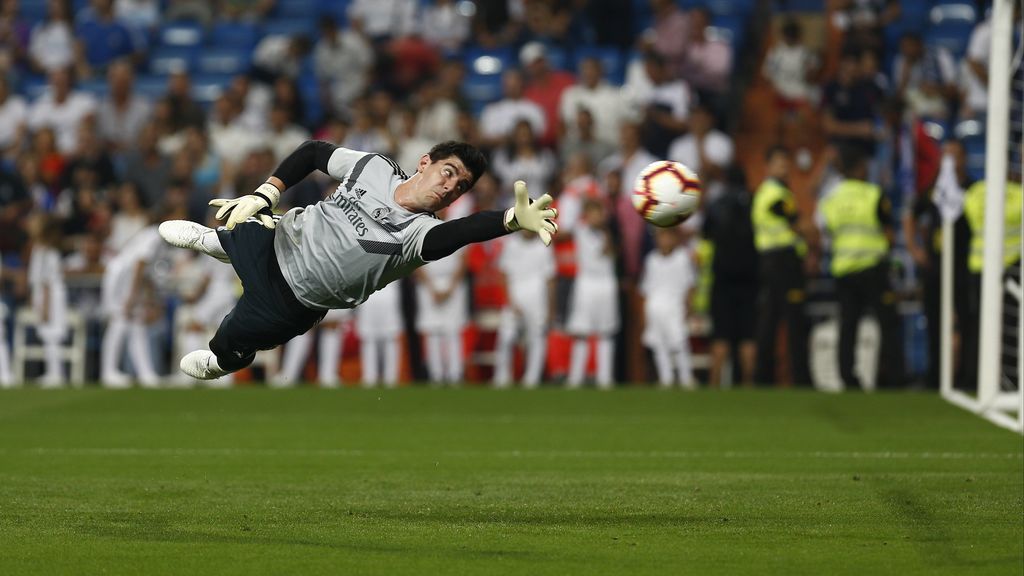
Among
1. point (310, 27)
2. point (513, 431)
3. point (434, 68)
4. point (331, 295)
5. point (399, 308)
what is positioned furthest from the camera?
point (310, 27)

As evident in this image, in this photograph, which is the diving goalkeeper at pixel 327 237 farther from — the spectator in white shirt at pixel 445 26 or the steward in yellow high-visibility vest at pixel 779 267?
the spectator in white shirt at pixel 445 26

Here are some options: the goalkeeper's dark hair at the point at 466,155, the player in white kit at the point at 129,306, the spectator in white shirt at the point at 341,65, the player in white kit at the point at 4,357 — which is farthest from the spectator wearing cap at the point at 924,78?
the goalkeeper's dark hair at the point at 466,155

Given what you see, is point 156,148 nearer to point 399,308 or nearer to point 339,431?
point 399,308

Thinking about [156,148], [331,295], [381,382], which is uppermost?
[156,148]

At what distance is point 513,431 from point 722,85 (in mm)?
8819

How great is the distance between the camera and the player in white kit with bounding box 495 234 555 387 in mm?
17547


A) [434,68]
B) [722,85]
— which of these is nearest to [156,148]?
[434,68]

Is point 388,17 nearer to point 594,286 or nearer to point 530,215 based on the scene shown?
point 594,286

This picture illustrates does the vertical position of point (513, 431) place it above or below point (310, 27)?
below

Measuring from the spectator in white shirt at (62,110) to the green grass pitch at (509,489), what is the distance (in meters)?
6.98

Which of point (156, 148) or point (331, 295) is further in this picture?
point (156, 148)

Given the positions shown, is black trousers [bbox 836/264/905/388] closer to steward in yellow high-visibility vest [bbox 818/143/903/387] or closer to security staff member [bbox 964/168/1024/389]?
steward in yellow high-visibility vest [bbox 818/143/903/387]

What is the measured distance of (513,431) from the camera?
1224 cm

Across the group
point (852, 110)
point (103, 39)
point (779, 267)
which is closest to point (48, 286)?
point (103, 39)
